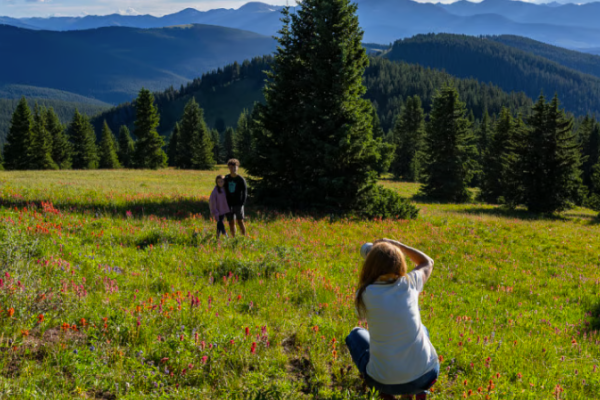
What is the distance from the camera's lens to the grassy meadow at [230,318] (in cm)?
367

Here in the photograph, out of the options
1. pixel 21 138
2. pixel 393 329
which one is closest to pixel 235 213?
pixel 393 329

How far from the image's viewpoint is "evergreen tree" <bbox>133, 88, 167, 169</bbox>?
53281mm

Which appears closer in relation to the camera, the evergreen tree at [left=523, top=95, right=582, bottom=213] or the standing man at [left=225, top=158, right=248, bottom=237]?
the standing man at [left=225, top=158, right=248, bottom=237]

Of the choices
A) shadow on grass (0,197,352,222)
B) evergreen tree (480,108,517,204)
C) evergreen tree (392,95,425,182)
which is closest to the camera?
shadow on grass (0,197,352,222)

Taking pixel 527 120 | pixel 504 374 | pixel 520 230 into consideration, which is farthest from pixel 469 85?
pixel 504 374

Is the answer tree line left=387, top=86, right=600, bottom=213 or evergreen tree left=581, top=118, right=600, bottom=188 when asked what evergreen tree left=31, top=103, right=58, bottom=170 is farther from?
evergreen tree left=581, top=118, right=600, bottom=188

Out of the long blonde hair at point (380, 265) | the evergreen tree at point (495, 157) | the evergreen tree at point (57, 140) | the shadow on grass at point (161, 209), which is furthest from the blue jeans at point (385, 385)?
the evergreen tree at point (57, 140)

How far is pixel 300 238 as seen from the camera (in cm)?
1059

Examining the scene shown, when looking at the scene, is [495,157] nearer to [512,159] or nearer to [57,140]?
[512,159]

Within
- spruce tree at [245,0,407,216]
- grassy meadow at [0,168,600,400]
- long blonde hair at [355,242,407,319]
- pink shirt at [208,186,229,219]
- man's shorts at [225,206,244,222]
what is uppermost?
spruce tree at [245,0,407,216]

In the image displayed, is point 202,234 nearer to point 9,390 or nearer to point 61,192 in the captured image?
point 9,390

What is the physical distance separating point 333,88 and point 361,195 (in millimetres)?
5021

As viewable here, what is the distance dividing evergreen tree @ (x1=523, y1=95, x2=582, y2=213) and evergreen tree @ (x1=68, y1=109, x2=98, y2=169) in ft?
238

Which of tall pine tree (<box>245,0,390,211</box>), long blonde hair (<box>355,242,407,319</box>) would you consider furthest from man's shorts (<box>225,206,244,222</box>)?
long blonde hair (<box>355,242,407,319</box>)
